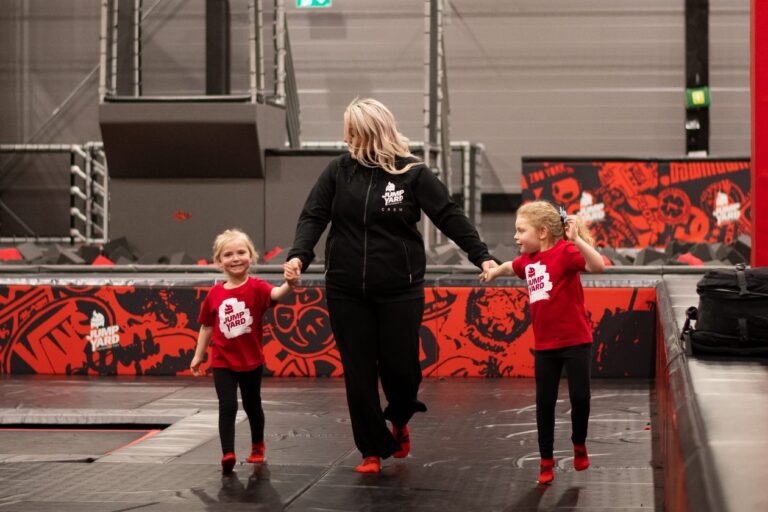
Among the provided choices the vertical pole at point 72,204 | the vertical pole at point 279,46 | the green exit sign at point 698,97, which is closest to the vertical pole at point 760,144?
the vertical pole at point 279,46

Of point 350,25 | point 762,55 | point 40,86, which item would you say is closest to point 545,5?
point 350,25

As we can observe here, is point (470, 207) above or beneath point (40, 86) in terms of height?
beneath

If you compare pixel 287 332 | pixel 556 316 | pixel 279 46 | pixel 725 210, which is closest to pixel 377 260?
pixel 556 316

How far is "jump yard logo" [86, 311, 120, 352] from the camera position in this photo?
339 inches

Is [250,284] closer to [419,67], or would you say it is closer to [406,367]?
[406,367]

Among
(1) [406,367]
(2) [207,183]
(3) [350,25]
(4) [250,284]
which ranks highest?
(3) [350,25]

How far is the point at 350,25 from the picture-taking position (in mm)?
18156

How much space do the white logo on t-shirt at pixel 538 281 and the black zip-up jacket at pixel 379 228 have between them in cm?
24

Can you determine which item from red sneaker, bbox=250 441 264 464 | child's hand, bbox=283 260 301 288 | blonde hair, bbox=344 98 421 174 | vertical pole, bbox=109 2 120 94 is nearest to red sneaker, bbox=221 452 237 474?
red sneaker, bbox=250 441 264 464

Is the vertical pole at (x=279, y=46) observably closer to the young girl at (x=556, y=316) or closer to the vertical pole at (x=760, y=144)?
the vertical pole at (x=760, y=144)

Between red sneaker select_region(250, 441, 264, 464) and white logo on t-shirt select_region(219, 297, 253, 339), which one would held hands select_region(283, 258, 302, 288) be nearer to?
white logo on t-shirt select_region(219, 297, 253, 339)

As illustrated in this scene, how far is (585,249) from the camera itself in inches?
188

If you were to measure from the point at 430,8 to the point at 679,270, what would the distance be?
474 cm

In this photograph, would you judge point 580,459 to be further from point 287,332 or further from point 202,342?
point 287,332
